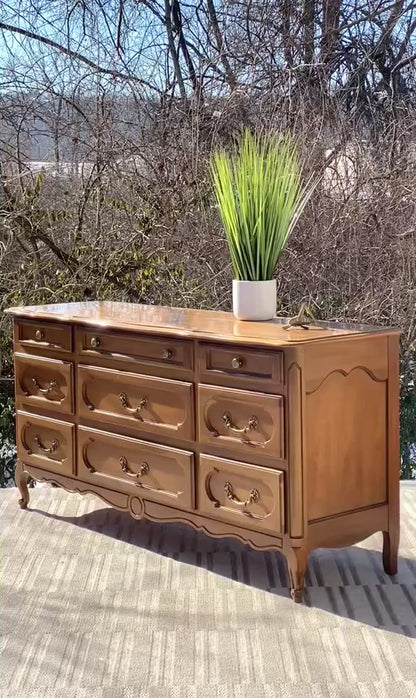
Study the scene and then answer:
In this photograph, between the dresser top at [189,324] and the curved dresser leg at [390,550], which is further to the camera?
the curved dresser leg at [390,550]

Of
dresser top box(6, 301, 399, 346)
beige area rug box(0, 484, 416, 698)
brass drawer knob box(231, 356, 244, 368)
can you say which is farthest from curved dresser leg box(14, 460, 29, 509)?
brass drawer knob box(231, 356, 244, 368)

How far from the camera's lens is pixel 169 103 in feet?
15.6

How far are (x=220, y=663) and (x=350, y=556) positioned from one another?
2.92 feet

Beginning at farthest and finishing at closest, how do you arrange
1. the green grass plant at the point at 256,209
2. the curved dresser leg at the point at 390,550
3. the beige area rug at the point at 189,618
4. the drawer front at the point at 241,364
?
the green grass plant at the point at 256,209
the curved dresser leg at the point at 390,550
the drawer front at the point at 241,364
the beige area rug at the point at 189,618

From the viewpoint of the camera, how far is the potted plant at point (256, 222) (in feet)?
10.1

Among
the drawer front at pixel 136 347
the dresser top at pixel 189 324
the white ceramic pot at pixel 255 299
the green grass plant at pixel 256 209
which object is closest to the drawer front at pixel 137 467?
the drawer front at pixel 136 347

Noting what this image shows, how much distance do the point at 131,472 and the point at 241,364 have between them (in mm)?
666

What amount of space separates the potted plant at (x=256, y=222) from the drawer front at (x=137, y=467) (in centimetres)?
55

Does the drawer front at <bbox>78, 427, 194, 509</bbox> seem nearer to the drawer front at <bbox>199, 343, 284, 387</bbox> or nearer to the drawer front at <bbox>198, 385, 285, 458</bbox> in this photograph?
the drawer front at <bbox>198, 385, 285, 458</bbox>

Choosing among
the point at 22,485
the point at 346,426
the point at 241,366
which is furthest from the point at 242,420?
the point at 22,485

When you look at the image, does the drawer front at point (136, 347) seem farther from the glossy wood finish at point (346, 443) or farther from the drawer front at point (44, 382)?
the glossy wood finish at point (346, 443)

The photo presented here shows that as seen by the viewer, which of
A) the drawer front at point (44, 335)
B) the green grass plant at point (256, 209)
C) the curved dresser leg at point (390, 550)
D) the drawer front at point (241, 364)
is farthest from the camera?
the drawer front at point (44, 335)

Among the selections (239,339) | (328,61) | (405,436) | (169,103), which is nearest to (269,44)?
(328,61)

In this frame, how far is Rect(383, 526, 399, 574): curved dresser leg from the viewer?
2924mm
